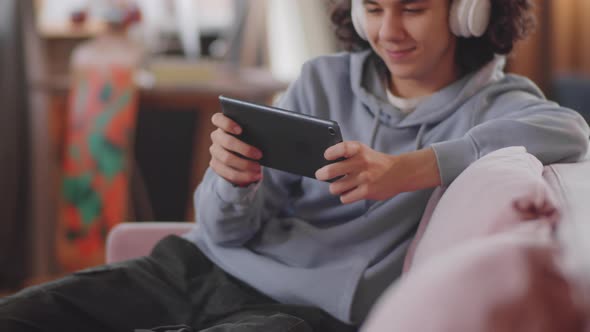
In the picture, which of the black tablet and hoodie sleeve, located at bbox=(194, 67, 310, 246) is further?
hoodie sleeve, located at bbox=(194, 67, 310, 246)

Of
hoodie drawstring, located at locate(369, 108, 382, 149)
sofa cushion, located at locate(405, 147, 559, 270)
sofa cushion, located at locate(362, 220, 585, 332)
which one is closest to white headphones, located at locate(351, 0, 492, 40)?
hoodie drawstring, located at locate(369, 108, 382, 149)

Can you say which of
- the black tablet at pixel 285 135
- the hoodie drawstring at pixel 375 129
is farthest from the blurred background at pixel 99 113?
the black tablet at pixel 285 135

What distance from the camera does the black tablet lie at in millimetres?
1068

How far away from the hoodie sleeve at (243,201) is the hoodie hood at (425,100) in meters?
0.09

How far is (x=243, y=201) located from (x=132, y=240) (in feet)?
1.03

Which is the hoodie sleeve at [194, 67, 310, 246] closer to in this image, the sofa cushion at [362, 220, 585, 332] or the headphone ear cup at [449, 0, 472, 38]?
the headphone ear cup at [449, 0, 472, 38]

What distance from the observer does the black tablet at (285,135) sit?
1.07 m

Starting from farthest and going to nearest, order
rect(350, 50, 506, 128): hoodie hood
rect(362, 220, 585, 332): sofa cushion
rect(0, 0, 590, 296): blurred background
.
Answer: rect(0, 0, 590, 296): blurred background, rect(350, 50, 506, 128): hoodie hood, rect(362, 220, 585, 332): sofa cushion

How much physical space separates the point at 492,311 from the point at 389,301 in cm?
10

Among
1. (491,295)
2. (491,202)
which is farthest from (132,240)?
(491,295)

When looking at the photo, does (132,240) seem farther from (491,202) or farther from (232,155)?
(491,202)

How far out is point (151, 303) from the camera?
1244 millimetres

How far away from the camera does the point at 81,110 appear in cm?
271

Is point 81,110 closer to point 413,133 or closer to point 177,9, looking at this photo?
point 177,9
